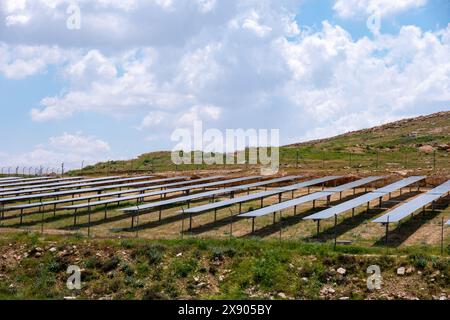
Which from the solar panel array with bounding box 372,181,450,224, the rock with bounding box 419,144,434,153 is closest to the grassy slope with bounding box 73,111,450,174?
the rock with bounding box 419,144,434,153

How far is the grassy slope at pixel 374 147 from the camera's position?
60094mm

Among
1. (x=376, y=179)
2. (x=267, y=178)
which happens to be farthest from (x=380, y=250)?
(x=267, y=178)

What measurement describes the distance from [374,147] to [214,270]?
5177 cm

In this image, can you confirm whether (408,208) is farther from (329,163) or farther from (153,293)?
(329,163)

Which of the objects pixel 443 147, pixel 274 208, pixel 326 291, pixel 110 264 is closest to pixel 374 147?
pixel 443 147

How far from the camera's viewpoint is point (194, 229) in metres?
28.1

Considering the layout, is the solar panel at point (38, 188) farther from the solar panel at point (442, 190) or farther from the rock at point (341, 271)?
the rock at point (341, 271)

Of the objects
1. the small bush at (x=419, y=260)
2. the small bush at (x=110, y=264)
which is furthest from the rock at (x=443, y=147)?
the small bush at (x=110, y=264)

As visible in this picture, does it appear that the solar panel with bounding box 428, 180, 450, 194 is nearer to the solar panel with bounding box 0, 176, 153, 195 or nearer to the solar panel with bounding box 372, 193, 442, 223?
the solar panel with bounding box 372, 193, 442, 223

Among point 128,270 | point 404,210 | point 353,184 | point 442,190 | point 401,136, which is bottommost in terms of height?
point 128,270

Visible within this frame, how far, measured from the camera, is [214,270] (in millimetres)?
20359

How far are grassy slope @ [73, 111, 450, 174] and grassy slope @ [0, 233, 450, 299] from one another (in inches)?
1372
